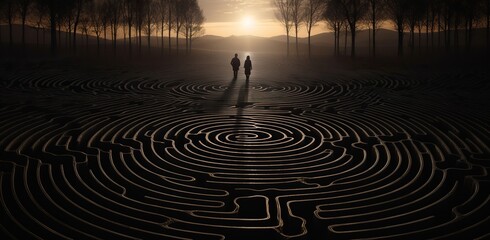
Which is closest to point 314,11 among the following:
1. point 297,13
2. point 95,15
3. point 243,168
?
point 297,13

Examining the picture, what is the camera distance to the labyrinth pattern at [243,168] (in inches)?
241

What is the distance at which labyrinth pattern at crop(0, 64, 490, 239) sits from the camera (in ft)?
20.0

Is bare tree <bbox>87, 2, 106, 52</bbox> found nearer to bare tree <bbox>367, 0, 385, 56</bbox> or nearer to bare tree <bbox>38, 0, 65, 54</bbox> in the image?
bare tree <bbox>38, 0, 65, 54</bbox>

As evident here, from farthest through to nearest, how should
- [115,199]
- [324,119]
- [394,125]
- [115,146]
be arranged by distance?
[324,119] < [394,125] < [115,146] < [115,199]

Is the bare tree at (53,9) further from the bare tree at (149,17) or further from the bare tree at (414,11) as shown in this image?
the bare tree at (414,11)

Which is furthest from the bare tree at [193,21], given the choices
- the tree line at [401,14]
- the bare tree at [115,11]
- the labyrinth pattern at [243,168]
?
the labyrinth pattern at [243,168]

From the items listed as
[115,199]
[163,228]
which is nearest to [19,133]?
[115,199]

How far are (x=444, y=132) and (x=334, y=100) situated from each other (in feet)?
21.3

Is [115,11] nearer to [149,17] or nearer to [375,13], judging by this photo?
[149,17]

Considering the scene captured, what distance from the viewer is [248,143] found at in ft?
34.8

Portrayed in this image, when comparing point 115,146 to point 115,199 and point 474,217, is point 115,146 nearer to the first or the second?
point 115,199

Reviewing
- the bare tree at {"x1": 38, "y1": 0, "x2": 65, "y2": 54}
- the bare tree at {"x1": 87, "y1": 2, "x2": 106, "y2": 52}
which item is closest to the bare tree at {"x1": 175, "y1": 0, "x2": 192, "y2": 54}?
the bare tree at {"x1": 87, "y1": 2, "x2": 106, "y2": 52}

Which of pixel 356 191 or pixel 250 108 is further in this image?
pixel 250 108

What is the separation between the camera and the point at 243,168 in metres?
8.73
